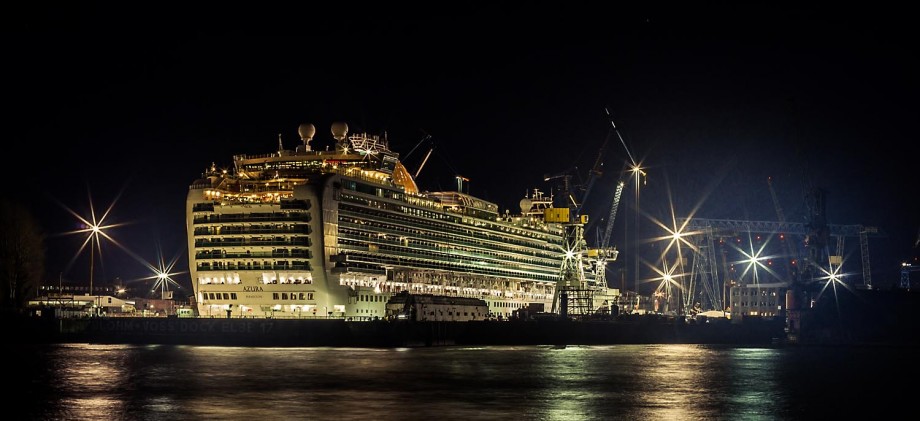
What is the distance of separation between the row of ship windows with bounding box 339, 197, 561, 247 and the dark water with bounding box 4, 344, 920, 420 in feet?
83.9

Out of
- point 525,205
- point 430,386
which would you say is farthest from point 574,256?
point 430,386

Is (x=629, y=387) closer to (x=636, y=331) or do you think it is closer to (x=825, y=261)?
(x=636, y=331)

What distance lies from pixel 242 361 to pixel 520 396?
30207mm

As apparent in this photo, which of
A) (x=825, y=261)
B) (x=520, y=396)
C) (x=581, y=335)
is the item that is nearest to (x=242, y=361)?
(x=520, y=396)

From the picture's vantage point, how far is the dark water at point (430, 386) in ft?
166

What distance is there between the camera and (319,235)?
110 metres

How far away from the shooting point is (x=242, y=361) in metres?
80.6

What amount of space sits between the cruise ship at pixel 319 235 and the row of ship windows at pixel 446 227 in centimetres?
20

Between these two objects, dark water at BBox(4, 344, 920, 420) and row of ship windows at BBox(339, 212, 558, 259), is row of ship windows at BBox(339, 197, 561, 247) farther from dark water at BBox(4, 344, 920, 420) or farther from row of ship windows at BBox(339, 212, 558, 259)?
dark water at BBox(4, 344, 920, 420)

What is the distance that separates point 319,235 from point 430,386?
50.5 metres

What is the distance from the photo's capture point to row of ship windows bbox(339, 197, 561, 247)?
391 feet

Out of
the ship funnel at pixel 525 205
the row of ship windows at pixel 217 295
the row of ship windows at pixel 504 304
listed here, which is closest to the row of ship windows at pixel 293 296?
the row of ship windows at pixel 217 295

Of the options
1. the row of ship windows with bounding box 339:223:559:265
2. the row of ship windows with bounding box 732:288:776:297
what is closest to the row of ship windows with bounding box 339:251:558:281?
the row of ship windows with bounding box 339:223:559:265

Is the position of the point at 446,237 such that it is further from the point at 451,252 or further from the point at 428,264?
the point at 428,264
